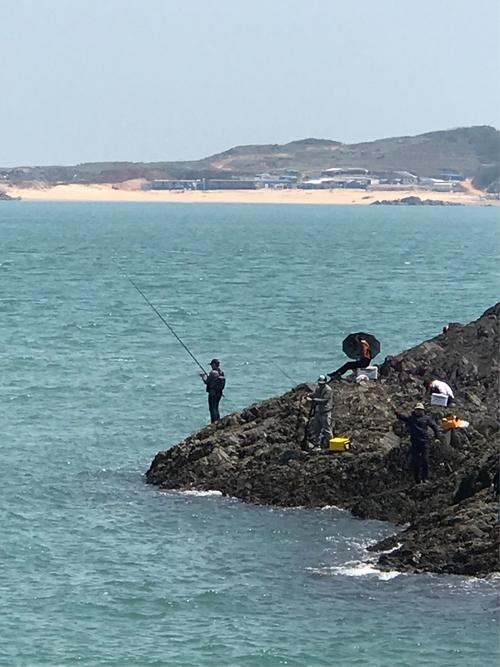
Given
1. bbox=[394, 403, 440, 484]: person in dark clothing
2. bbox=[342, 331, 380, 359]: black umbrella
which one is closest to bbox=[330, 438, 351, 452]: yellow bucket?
bbox=[394, 403, 440, 484]: person in dark clothing

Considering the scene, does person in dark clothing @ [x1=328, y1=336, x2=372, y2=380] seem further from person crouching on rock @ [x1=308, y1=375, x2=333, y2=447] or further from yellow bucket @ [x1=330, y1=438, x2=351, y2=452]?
yellow bucket @ [x1=330, y1=438, x2=351, y2=452]

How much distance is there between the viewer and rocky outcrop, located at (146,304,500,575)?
20.5m

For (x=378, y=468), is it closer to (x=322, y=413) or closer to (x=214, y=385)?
(x=322, y=413)

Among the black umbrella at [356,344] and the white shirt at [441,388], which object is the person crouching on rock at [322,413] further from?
the black umbrella at [356,344]

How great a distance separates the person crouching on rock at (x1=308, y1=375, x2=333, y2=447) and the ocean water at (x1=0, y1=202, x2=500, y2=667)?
72.5 inches

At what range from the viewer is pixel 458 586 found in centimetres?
1958

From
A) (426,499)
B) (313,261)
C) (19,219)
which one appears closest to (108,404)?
(426,499)

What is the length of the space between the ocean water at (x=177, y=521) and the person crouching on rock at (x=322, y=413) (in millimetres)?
1841

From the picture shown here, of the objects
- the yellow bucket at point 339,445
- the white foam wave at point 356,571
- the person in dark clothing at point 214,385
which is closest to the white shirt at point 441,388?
the yellow bucket at point 339,445

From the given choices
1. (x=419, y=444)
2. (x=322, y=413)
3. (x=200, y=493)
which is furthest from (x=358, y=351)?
(x=419, y=444)

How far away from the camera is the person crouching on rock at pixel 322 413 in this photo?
24969mm

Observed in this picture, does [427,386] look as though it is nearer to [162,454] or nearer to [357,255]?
[162,454]

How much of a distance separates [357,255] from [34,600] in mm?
75058

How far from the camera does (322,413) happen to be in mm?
25109
